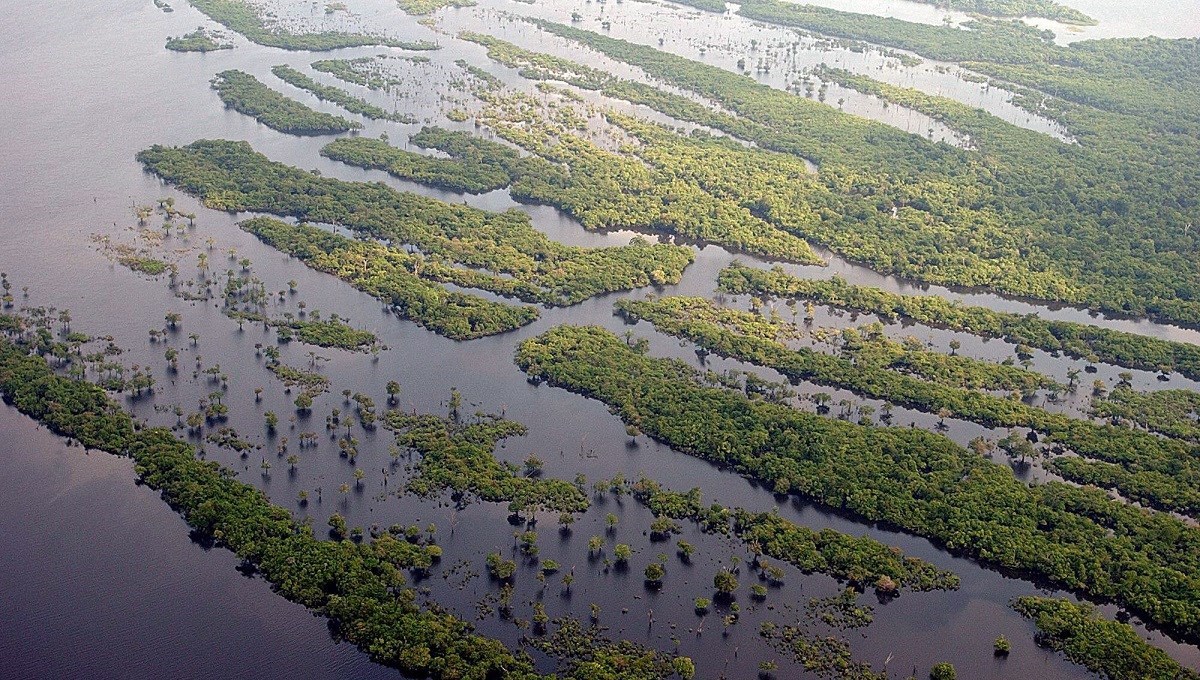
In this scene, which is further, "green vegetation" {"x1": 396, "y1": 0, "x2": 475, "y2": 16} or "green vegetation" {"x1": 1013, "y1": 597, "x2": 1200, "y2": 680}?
"green vegetation" {"x1": 396, "y1": 0, "x2": 475, "y2": 16}

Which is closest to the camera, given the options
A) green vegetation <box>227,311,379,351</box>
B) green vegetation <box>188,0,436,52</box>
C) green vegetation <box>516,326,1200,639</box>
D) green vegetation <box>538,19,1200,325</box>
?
green vegetation <box>516,326,1200,639</box>

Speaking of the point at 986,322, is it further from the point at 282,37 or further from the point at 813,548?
the point at 282,37

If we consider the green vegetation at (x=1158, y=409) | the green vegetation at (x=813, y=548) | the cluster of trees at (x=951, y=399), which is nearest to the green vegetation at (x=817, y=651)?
the green vegetation at (x=813, y=548)

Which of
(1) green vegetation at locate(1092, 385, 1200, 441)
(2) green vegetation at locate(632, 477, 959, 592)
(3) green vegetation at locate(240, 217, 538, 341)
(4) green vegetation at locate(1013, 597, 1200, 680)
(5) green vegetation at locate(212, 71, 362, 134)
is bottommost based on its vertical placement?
(4) green vegetation at locate(1013, 597, 1200, 680)

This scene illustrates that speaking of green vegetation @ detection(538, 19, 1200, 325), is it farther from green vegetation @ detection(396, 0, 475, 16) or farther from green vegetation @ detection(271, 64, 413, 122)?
green vegetation @ detection(271, 64, 413, 122)

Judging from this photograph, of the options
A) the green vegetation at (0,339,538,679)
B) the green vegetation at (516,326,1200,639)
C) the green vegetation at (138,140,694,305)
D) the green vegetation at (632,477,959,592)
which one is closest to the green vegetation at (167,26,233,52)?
the green vegetation at (138,140,694,305)

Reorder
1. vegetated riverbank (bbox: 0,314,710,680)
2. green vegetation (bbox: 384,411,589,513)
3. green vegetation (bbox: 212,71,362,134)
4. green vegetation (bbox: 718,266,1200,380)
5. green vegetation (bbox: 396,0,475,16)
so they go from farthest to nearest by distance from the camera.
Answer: green vegetation (bbox: 396,0,475,16)
green vegetation (bbox: 212,71,362,134)
green vegetation (bbox: 718,266,1200,380)
green vegetation (bbox: 384,411,589,513)
vegetated riverbank (bbox: 0,314,710,680)

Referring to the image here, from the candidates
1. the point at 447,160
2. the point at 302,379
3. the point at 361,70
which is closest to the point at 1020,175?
the point at 447,160
